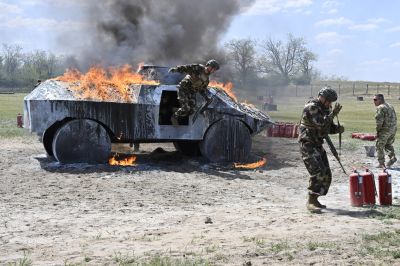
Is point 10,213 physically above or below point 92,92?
below

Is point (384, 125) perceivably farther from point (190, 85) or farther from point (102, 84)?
point (102, 84)

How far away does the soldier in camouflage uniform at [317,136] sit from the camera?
327 inches

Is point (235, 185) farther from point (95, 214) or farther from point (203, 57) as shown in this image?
point (203, 57)

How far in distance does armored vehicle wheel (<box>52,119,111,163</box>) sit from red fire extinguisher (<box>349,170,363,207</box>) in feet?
18.3

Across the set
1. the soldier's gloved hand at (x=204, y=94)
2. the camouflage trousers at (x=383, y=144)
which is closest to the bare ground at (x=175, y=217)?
the camouflage trousers at (x=383, y=144)

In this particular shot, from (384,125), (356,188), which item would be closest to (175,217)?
(356,188)

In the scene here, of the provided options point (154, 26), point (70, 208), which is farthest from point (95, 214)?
point (154, 26)

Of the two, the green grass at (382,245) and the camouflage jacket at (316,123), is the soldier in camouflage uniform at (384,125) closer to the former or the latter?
the camouflage jacket at (316,123)

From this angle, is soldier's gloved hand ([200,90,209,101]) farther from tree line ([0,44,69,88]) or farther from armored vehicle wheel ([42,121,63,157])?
tree line ([0,44,69,88])

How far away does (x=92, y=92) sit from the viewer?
12.2m

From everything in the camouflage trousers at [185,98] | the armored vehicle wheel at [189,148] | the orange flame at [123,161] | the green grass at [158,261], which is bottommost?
the green grass at [158,261]

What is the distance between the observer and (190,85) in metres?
12.3

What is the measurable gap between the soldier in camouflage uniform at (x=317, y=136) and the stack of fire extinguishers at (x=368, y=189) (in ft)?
1.34

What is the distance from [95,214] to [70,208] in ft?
1.89
